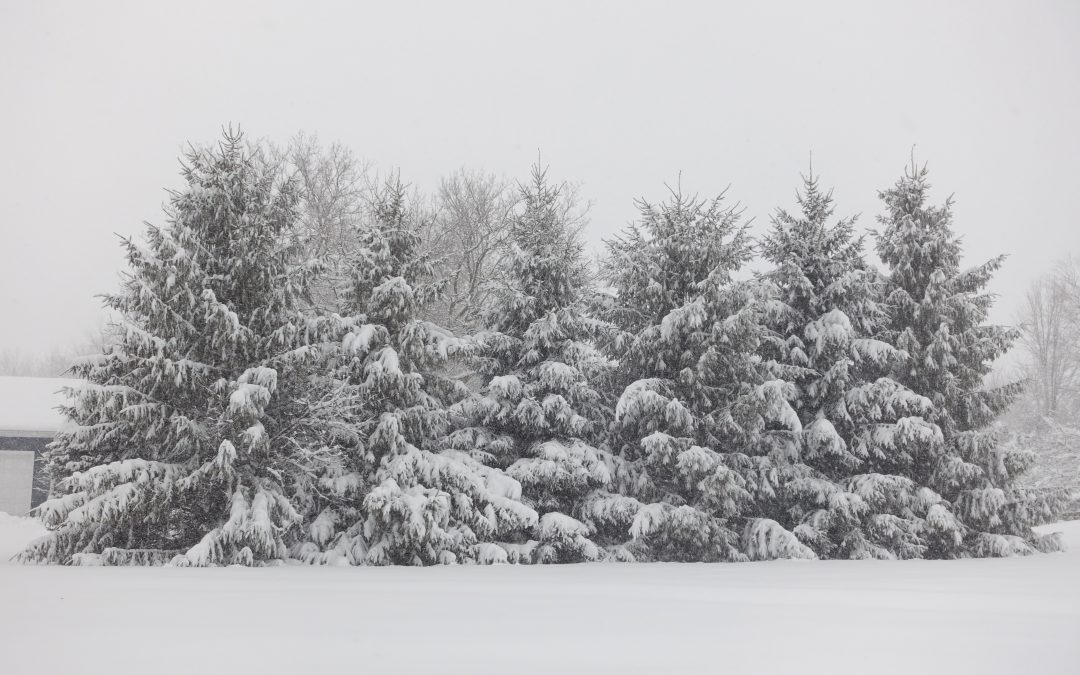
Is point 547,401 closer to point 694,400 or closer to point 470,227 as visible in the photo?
point 694,400

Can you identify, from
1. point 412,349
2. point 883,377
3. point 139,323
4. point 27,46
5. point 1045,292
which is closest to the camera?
point 139,323

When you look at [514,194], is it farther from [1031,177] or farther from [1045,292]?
[1031,177]

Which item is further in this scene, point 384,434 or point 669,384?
point 669,384

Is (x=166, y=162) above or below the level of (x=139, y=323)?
above

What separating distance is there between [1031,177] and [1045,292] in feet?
592

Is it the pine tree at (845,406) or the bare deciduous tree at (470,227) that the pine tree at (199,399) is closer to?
the pine tree at (845,406)

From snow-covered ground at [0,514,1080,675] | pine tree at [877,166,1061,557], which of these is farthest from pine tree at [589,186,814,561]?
snow-covered ground at [0,514,1080,675]

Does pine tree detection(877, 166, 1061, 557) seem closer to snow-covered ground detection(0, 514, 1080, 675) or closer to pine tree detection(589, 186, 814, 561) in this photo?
pine tree detection(589, 186, 814, 561)

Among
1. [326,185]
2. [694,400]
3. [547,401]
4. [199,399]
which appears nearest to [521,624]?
[547,401]

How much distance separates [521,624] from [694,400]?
937 cm

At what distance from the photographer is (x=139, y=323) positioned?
12.9 metres

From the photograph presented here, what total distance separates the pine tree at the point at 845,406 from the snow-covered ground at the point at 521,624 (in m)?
4.83

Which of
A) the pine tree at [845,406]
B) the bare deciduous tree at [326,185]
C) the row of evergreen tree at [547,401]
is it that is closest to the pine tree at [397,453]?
the row of evergreen tree at [547,401]

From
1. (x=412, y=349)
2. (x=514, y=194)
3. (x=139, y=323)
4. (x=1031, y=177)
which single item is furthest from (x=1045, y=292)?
(x=1031, y=177)
